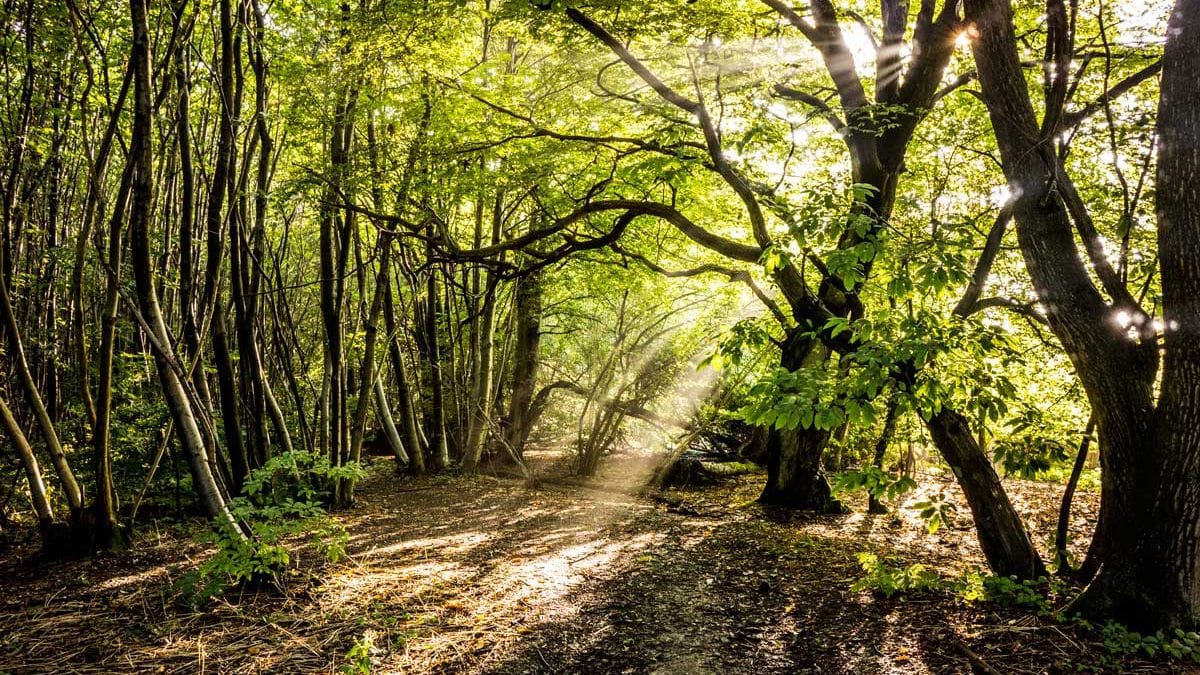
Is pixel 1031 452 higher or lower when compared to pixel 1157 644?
higher

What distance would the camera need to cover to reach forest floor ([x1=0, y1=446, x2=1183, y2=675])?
3391mm

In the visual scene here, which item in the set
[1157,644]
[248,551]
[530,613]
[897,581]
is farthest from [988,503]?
[248,551]

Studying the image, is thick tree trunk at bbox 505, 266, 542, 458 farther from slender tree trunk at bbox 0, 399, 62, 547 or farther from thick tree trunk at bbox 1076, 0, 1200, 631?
thick tree trunk at bbox 1076, 0, 1200, 631

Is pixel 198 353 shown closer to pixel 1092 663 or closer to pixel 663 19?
pixel 663 19

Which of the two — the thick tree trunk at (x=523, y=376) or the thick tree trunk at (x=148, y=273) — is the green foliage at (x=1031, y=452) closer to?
the thick tree trunk at (x=148, y=273)

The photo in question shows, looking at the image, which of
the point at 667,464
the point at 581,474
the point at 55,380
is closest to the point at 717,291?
the point at 667,464

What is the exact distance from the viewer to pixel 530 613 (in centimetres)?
421

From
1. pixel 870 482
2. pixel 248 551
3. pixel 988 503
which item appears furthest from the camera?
pixel 988 503

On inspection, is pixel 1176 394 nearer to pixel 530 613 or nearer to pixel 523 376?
pixel 530 613

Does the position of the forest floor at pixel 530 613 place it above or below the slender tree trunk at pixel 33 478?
below

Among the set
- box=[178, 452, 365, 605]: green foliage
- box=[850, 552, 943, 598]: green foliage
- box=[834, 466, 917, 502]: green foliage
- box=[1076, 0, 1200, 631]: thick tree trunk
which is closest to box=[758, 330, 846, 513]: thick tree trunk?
box=[850, 552, 943, 598]: green foliage

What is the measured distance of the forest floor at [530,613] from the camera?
339 cm

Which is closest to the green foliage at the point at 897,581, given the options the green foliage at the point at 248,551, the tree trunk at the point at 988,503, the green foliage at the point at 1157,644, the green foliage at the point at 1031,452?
the tree trunk at the point at 988,503

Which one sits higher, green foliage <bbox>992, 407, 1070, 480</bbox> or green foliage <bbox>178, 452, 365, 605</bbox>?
green foliage <bbox>992, 407, 1070, 480</bbox>
